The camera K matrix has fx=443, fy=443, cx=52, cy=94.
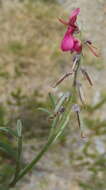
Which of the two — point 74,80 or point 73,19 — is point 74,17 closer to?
point 73,19

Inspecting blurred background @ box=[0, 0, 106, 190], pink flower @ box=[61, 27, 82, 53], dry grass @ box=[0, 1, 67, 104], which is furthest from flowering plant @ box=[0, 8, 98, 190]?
dry grass @ box=[0, 1, 67, 104]

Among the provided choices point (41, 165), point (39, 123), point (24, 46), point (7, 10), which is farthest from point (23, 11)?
point (41, 165)

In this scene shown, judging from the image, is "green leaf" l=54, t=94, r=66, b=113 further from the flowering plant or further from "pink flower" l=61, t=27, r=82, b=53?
"pink flower" l=61, t=27, r=82, b=53

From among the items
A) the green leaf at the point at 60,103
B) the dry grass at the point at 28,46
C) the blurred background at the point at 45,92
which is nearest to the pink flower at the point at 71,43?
the green leaf at the point at 60,103

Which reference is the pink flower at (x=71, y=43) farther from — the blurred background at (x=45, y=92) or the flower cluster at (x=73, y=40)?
the blurred background at (x=45, y=92)

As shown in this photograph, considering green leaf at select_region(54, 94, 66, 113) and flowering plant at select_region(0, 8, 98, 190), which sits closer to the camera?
flowering plant at select_region(0, 8, 98, 190)

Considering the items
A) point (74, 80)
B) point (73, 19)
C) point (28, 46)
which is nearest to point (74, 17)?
point (73, 19)

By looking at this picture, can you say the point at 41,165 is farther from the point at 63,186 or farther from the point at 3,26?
the point at 3,26
